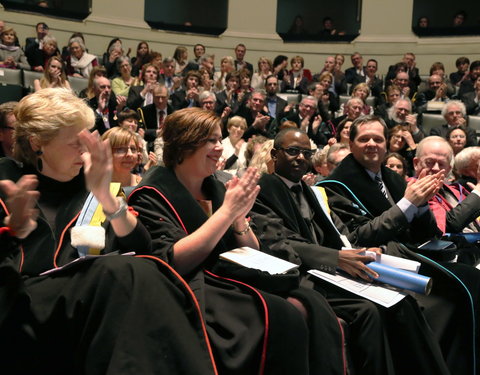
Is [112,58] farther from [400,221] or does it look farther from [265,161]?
[400,221]

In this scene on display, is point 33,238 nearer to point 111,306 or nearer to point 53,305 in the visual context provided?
point 53,305

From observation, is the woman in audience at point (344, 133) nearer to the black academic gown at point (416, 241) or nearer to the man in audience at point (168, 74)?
the black academic gown at point (416, 241)

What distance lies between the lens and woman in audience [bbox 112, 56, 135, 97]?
352 inches

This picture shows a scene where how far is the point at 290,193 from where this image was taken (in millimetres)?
3521

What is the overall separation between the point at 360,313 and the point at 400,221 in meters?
0.83

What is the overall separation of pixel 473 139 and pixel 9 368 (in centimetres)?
664

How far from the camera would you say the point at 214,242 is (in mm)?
2549

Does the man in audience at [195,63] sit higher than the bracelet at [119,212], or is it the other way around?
the man in audience at [195,63]

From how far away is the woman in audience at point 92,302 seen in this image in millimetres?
2062

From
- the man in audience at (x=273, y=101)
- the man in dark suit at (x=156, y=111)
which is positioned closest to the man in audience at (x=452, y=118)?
the man in audience at (x=273, y=101)

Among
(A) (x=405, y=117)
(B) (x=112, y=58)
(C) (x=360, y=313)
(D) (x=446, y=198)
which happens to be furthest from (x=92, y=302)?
(B) (x=112, y=58)

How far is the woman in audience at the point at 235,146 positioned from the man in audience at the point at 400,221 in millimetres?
2712

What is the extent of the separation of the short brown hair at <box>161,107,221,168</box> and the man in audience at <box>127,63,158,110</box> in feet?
17.5

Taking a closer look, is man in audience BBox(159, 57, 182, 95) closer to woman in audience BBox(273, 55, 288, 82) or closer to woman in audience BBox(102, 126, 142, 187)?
woman in audience BBox(273, 55, 288, 82)
